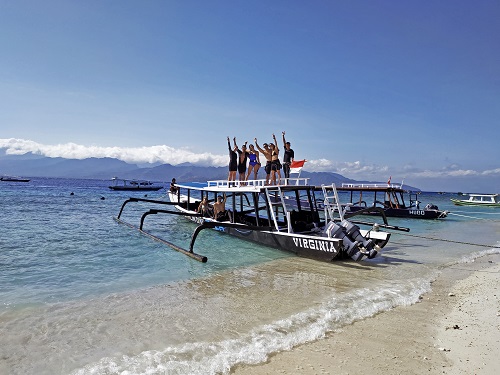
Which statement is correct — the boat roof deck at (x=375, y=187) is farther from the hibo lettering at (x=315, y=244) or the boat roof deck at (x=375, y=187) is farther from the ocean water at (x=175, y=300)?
the hibo lettering at (x=315, y=244)

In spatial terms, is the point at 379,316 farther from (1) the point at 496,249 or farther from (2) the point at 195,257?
(1) the point at 496,249

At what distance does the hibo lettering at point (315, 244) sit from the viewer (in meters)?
11.3

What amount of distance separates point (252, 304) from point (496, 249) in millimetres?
13673

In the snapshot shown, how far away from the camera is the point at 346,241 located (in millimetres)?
11727

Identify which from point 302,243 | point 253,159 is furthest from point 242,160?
point 302,243

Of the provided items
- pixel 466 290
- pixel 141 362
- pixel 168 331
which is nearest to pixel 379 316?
pixel 466 290

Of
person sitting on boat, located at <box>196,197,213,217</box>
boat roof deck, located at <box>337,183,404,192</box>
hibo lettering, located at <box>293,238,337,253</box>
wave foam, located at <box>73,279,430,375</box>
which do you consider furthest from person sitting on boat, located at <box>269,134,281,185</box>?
boat roof deck, located at <box>337,183,404,192</box>

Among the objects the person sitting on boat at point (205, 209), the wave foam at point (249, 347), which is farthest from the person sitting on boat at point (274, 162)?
the wave foam at point (249, 347)

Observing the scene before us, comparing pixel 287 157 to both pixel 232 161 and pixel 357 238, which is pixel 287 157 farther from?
pixel 357 238

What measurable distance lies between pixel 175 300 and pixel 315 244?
5364mm

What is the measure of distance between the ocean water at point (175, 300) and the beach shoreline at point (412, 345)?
36 centimetres

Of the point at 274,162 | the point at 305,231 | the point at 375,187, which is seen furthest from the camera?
the point at 375,187

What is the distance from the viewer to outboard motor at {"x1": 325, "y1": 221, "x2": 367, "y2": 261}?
11578 mm

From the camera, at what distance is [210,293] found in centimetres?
859
